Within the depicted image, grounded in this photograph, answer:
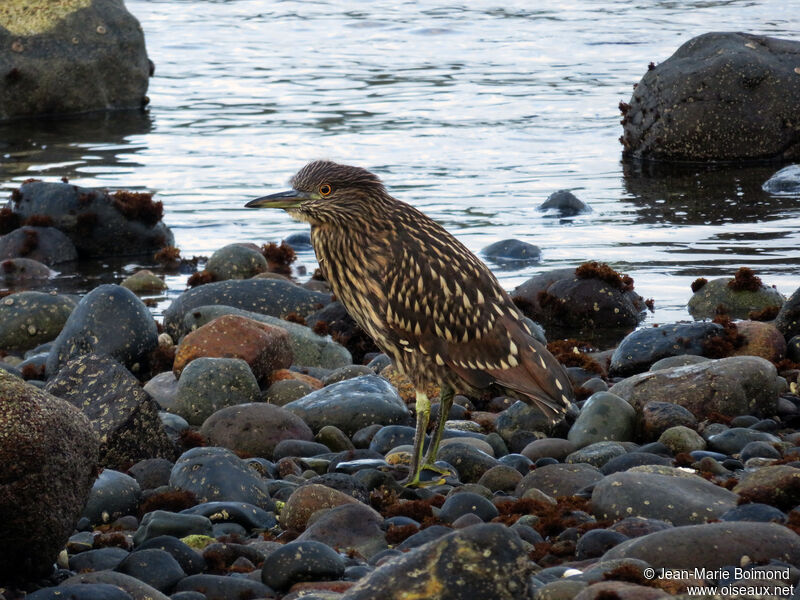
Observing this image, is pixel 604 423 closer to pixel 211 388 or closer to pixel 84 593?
pixel 211 388

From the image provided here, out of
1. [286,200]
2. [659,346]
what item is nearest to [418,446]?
[286,200]

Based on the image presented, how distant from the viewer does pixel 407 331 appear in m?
6.96

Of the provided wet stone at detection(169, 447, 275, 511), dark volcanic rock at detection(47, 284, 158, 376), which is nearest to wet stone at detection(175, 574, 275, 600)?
wet stone at detection(169, 447, 275, 511)

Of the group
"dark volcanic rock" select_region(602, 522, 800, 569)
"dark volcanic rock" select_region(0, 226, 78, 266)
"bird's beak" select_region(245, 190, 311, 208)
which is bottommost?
"dark volcanic rock" select_region(0, 226, 78, 266)

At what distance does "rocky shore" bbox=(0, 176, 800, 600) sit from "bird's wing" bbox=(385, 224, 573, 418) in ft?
1.70

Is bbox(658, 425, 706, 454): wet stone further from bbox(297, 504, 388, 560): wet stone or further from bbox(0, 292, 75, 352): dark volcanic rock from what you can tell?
bbox(0, 292, 75, 352): dark volcanic rock

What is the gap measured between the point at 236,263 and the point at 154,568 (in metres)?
8.98

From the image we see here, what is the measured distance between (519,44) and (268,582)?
2949 centimetres

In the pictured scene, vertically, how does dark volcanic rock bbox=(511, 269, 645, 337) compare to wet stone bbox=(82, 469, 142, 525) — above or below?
below

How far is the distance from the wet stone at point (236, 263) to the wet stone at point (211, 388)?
17.0ft

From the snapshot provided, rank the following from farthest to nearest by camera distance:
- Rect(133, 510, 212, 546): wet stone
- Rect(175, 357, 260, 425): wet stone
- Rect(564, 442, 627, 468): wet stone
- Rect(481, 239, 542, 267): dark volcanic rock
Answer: Rect(481, 239, 542, 267): dark volcanic rock < Rect(175, 357, 260, 425): wet stone < Rect(564, 442, 627, 468): wet stone < Rect(133, 510, 212, 546): wet stone

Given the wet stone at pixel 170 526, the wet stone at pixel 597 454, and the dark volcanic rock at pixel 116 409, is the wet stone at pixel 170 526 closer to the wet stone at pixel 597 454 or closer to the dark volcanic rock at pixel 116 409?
the dark volcanic rock at pixel 116 409

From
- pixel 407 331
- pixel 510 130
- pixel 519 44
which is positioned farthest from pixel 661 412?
pixel 519 44

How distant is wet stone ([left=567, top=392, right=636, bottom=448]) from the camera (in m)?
7.74
